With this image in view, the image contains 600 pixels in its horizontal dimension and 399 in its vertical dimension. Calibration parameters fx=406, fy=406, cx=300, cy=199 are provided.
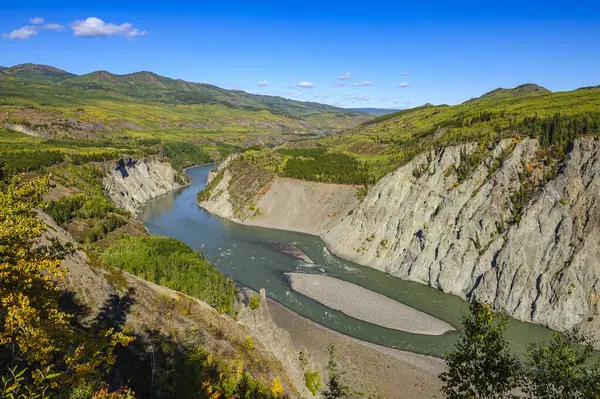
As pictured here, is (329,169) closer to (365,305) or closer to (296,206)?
(296,206)

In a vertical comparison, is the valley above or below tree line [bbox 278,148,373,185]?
below

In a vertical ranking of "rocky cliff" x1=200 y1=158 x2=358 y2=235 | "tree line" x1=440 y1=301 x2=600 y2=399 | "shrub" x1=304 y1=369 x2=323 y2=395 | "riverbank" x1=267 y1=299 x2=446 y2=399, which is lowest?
"riverbank" x1=267 y1=299 x2=446 y2=399

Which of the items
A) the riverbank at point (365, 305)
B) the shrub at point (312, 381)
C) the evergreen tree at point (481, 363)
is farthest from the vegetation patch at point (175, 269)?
the evergreen tree at point (481, 363)

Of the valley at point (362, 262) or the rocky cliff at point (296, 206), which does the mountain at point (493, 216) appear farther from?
the rocky cliff at point (296, 206)

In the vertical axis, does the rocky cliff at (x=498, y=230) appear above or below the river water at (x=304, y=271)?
above

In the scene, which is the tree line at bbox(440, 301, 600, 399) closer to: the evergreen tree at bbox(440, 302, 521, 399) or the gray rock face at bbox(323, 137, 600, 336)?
the evergreen tree at bbox(440, 302, 521, 399)

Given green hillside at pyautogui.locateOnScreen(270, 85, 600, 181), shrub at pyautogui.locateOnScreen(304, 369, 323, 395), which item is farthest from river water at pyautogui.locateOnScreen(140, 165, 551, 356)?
green hillside at pyautogui.locateOnScreen(270, 85, 600, 181)
